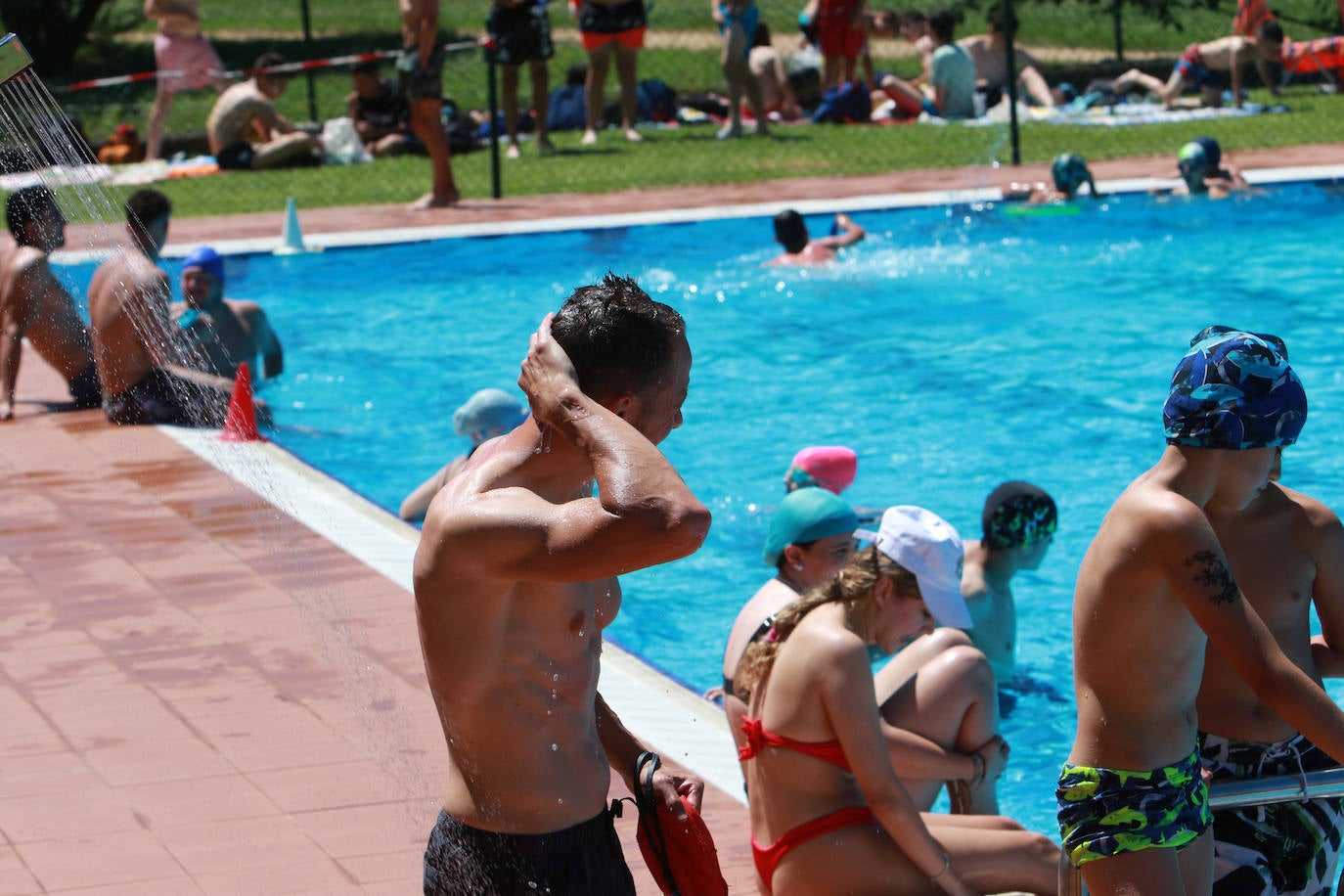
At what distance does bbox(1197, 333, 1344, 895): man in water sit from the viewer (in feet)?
10.9

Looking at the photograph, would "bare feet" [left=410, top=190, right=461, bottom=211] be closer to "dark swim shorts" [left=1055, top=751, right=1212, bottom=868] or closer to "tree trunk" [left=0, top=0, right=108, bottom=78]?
"tree trunk" [left=0, top=0, right=108, bottom=78]

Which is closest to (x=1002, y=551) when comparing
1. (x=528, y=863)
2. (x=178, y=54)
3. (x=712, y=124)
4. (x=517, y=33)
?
(x=528, y=863)

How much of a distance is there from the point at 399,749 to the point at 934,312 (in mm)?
8671

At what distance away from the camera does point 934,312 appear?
1271 centimetres

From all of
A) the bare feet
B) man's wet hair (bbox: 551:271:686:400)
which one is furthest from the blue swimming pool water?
man's wet hair (bbox: 551:271:686:400)

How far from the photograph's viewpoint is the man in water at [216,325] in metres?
9.28

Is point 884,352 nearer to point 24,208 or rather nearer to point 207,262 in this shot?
point 207,262

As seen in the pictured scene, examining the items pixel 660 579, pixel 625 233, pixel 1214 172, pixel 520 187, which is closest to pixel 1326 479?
pixel 660 579

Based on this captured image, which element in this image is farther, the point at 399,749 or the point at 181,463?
the point at 181,463

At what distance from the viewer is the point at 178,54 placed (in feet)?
61.7

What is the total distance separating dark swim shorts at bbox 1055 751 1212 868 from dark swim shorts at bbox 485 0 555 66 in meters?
14.8

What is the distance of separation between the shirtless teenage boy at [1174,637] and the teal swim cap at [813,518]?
161 cm

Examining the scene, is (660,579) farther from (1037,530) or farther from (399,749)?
(399,749)

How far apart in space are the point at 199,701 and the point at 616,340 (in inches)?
128
